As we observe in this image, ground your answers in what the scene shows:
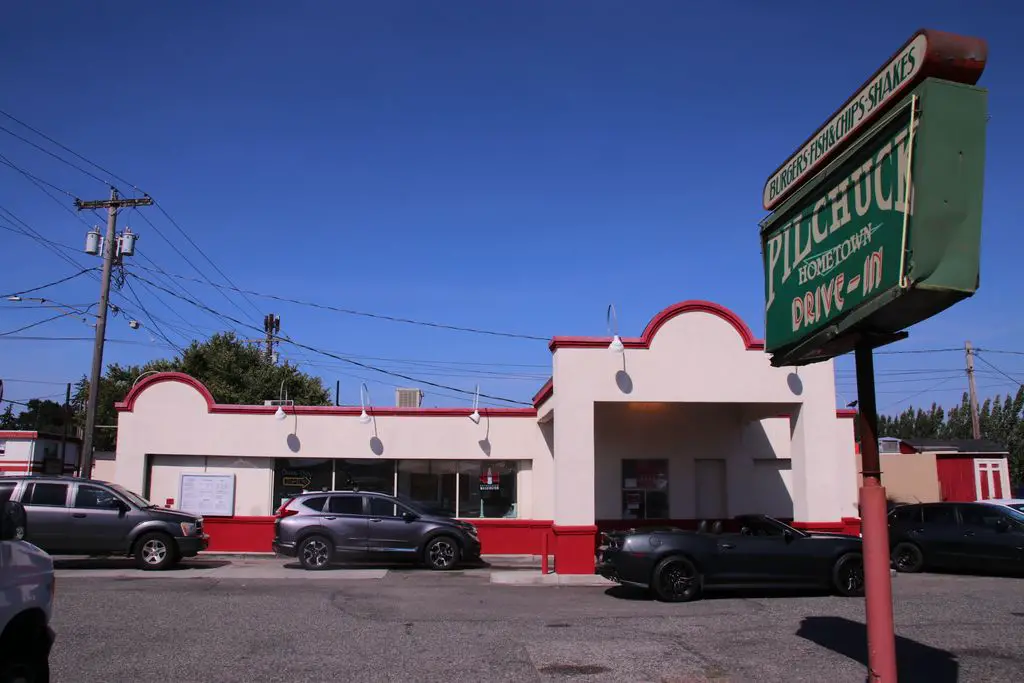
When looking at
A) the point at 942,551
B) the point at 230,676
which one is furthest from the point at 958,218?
the point at 942,551

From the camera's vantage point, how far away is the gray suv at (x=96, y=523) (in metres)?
16.7

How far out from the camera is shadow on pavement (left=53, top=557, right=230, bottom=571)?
58.2 ft

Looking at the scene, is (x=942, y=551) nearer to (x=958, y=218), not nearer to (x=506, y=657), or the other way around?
(x=506, y=657)

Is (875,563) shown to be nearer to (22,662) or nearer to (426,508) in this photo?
(22,662)

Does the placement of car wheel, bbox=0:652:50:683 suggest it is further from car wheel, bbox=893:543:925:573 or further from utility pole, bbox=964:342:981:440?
utility pole, bbox=964:342:981:440

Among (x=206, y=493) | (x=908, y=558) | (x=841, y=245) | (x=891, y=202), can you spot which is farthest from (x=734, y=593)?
(x=206, y=493)

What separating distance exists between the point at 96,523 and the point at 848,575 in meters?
14.1

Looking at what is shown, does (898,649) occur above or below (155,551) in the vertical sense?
below

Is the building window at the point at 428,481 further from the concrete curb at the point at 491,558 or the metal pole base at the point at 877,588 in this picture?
the metal pole base at the point at 877,588

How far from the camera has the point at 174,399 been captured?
21562 mm

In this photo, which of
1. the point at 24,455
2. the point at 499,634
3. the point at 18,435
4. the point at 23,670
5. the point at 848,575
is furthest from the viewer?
the point at 18,435

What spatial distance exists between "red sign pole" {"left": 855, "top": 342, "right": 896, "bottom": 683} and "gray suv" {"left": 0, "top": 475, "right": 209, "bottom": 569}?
14.7 metres

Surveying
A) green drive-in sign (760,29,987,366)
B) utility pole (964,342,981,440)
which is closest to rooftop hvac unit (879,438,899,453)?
utility pole (964,342,981,440)

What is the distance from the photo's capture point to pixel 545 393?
19.5 meters
